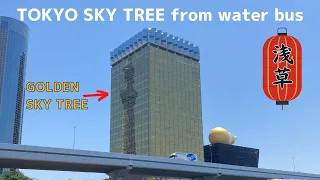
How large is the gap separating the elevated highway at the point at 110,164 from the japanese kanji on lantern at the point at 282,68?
1770 inches

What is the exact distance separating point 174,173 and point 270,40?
194 feet

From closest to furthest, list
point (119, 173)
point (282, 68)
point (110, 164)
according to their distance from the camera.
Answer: point (282, 68) → point (110, 164) → point (119, 173)

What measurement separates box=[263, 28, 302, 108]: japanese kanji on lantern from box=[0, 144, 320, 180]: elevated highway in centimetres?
4495

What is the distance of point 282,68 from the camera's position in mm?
26719

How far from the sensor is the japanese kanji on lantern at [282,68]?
26203mm

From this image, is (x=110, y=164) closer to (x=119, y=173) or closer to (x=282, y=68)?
(x=119, y=173)

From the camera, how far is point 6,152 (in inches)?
2371

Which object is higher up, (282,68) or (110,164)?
(282,68)

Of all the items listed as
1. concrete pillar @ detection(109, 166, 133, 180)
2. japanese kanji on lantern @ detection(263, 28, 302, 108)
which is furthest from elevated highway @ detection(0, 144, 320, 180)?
japanese kanji on lantern @ detection(263, 28, 302, 108)

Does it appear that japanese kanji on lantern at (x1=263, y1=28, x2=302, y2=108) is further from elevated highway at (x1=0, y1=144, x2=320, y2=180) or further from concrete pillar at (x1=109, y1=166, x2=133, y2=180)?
concrete pillar at (x1=109, y1=166, x2=133, y2=180)

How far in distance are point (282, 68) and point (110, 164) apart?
47764mm

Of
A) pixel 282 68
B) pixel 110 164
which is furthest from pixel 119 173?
pixel 282 68

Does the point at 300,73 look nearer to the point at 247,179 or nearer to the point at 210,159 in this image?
the point at 247,179

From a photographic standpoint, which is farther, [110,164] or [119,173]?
[119,173]
